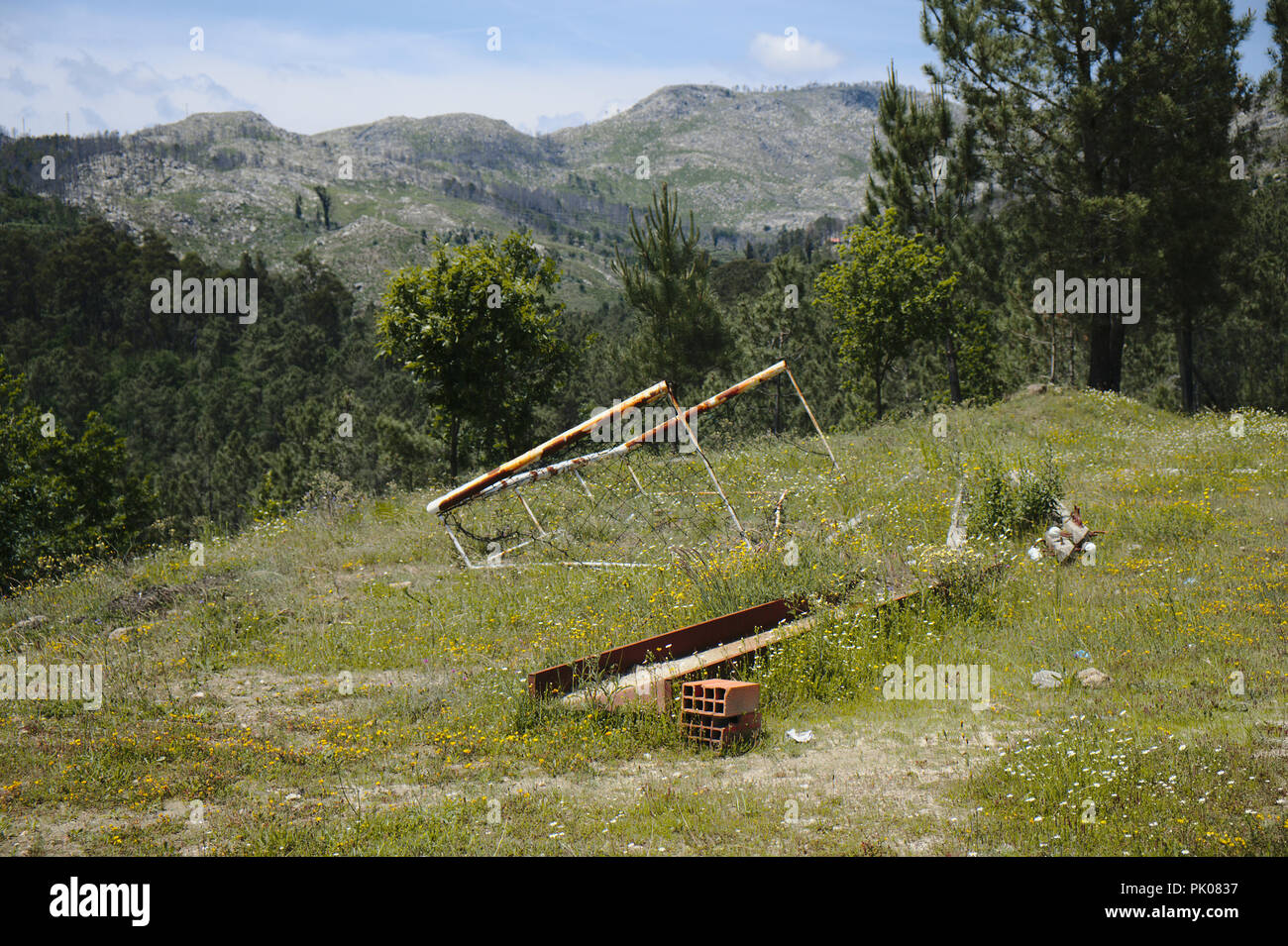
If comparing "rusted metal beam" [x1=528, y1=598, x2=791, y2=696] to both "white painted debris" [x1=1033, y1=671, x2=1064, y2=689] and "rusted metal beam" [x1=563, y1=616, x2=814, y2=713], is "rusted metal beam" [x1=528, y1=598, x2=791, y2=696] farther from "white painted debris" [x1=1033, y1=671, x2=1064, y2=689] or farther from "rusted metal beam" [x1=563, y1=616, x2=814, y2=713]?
"white painted debris" [x1=1033, y1=671, x2=1064, y2=689]

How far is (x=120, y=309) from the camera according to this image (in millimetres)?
95062

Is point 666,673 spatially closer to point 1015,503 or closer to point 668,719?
point 668,719

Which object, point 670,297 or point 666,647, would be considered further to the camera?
point 670,297

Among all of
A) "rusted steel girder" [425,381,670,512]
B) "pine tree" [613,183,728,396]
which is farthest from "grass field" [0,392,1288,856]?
"pine tree" [613,183,728,396]

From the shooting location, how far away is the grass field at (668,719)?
16.2 ft

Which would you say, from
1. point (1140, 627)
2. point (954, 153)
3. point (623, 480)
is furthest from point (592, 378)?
point (1140, 627)

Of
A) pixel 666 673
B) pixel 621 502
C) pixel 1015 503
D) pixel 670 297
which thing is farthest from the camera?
pixel 670 297

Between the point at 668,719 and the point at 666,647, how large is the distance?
1262 mm

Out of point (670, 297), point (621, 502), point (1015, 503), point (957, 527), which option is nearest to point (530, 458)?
point (621, 502)

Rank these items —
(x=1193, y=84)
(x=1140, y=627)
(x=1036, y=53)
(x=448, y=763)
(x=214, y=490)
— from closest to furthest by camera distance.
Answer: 1. (x=448, y=763)
2. (x=1140, y=627)
3. (x=1193, y=84)
4. (x=1036, y=53)
5. (x=214, y=490)

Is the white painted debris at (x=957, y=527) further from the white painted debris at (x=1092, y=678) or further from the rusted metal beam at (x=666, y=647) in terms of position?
the rusted metal beam at (x=666, y=647)

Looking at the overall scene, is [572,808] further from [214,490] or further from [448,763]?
[214,490]

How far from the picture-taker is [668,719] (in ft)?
21.9

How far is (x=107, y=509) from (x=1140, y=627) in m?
42.0
